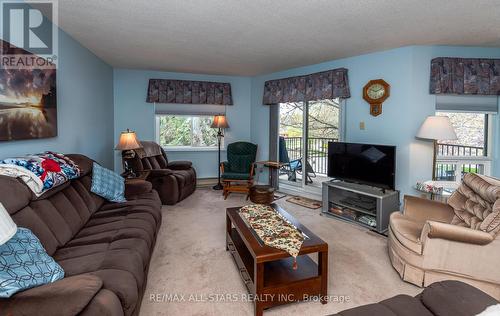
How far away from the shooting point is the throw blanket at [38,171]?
184 cm

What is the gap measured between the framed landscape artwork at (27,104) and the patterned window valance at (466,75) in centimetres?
446

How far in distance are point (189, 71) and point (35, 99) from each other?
3.11m

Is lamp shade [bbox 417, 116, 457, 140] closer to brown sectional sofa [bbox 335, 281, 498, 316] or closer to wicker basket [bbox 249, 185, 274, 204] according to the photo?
brown sectional sofa [bbox 335, 281, 498, 316]

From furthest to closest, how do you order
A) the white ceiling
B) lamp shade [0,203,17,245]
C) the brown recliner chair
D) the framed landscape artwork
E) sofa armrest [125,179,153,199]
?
1. the brown recliner chair
2. sofa armrest [125,179,153,199]
3. the white ceiling
4. the framed landscape artwork
5. lamp shade [0,203,17,245]

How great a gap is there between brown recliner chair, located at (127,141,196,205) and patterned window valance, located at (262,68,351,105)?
2199mm

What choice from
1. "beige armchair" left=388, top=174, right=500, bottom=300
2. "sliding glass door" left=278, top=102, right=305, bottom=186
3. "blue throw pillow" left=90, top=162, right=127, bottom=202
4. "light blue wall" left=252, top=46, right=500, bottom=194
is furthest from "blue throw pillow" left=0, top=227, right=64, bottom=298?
"sliding glass door" left=278, top=102, right=305, bottom=186

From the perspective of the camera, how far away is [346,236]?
3.20m

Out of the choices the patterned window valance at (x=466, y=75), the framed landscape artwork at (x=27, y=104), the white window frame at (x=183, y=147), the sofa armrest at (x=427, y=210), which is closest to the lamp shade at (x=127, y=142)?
the framed landscape artwork at (x=27, y=104)

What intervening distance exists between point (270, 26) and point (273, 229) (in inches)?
82.8

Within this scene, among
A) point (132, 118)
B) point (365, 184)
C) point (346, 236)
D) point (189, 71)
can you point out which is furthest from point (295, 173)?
point (132, 118)

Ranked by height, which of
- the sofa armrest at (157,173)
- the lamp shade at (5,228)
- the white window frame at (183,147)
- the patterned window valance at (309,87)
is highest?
the patterned window valance at (309,87)

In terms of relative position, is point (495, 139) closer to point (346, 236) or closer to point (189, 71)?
point (346, 236)

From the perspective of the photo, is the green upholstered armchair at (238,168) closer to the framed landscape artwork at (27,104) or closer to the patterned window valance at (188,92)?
the patterned window valance at (188,92)

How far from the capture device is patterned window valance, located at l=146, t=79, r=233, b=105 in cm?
521
